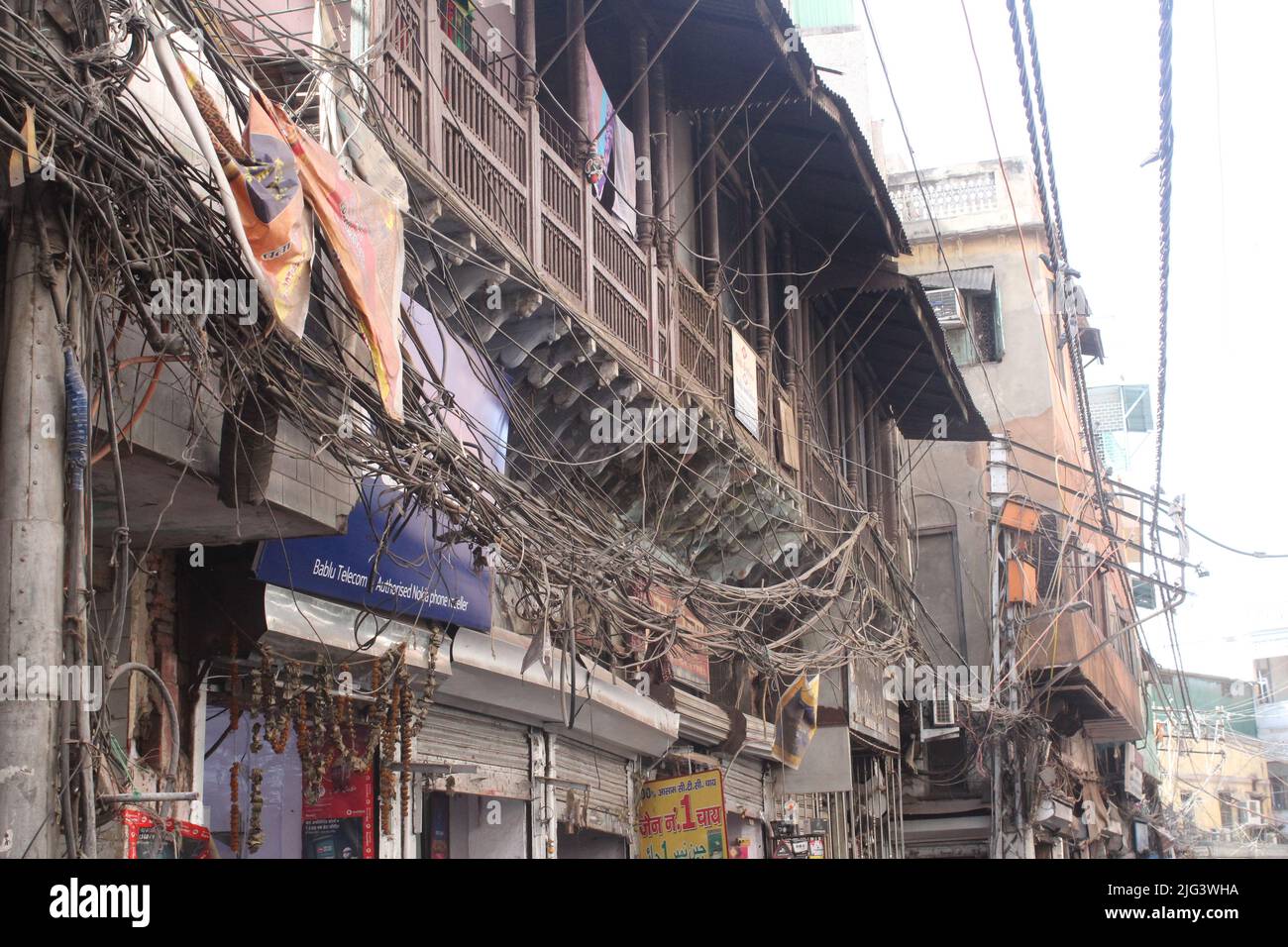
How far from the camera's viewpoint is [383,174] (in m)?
6.54

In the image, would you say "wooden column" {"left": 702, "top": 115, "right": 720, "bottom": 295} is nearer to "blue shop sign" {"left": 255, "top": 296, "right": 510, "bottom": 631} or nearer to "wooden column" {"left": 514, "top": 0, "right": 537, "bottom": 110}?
"wooden column" {"left": 514, "top": 0, "right": 537, "bottom": 110}

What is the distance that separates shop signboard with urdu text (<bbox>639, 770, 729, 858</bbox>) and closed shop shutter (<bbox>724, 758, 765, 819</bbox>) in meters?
1.78

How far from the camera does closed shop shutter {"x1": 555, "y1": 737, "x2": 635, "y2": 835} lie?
10.5 metres

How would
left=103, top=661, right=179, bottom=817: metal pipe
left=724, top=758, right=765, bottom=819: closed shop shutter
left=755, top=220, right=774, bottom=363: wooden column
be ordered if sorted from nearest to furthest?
1. left=103, top=661, right=179, bottom=817: metal pipe
2. left=724, top=758, right=765, bottom=819: closed shop shutter
3. left=755, top=220, right=774, bottom=363: wooden column

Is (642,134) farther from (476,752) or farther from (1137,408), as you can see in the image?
(1137,408)

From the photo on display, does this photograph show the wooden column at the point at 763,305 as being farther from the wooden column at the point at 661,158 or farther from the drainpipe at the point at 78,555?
the drainpipe at the point at 78,555

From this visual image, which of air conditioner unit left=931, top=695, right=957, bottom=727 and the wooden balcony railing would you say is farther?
air conditioner unit left=931, top=695, right=957, bottom=727

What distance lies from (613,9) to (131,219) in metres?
7.15

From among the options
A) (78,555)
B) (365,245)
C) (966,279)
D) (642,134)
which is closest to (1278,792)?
(966,279)

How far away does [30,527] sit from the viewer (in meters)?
4.41

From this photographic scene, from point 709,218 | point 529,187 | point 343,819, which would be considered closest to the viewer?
point 343,819

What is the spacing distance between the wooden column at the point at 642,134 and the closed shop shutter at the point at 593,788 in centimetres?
389

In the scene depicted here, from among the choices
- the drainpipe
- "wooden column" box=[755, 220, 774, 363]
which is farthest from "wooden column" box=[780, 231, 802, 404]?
the drainpipe

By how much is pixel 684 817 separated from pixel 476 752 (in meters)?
2.67
